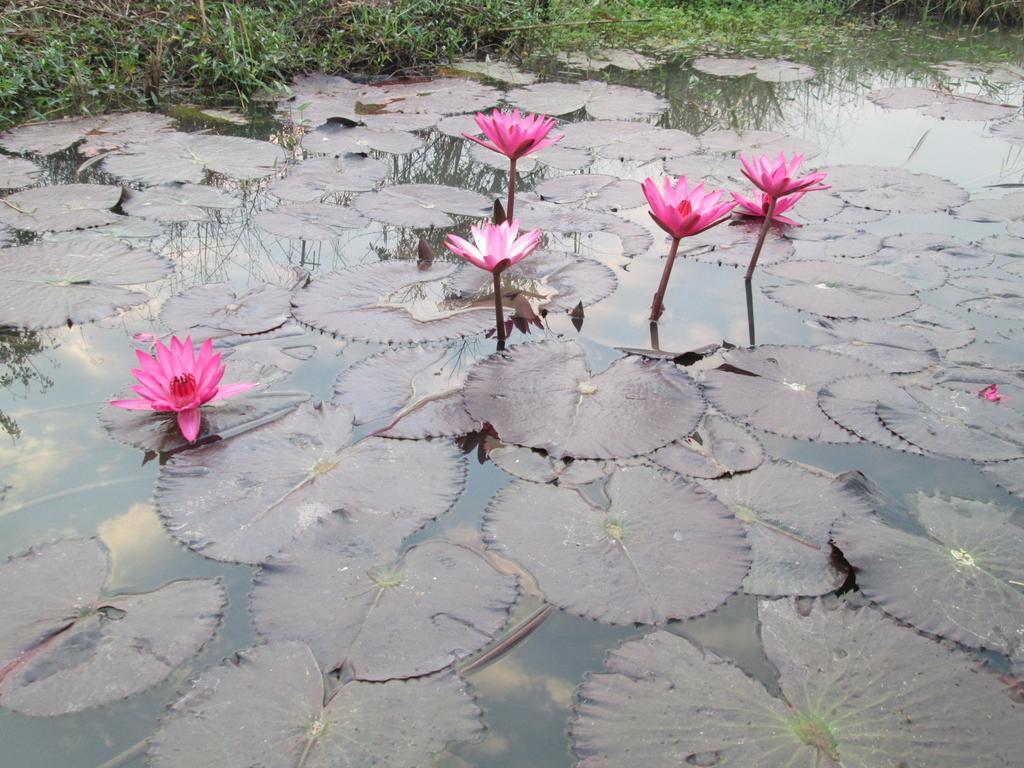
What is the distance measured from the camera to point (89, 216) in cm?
279

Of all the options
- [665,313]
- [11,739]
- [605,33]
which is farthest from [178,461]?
[605,33]

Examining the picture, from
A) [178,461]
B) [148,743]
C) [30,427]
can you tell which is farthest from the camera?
[30,427]

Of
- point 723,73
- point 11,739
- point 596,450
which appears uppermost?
point 723,73

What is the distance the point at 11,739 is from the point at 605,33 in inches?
227

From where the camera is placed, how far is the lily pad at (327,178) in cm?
302

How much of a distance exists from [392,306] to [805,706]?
147 centimetres

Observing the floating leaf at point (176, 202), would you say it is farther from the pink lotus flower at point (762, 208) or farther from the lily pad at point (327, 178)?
the pink lotus flower at point (762, 208)

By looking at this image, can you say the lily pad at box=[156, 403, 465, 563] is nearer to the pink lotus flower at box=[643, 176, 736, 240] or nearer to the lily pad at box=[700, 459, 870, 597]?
the lily pad at box=[700, 459, 870, 597]

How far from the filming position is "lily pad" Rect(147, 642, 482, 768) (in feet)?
3.64

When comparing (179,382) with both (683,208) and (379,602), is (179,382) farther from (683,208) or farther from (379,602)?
(683,208)

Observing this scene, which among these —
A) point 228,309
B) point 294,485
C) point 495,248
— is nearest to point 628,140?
point 495,248

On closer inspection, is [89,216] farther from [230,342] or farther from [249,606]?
[249,606]

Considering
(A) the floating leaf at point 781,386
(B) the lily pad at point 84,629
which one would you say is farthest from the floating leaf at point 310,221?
(B) the lily pad at point 84,629

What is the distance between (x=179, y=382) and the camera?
1.74 meters
